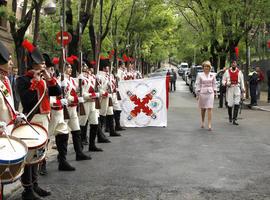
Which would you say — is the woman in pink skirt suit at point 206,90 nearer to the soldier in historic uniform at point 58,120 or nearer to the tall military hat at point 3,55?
the soldier in historic uniform at point 58,120

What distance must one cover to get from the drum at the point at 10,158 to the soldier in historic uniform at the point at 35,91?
142cm

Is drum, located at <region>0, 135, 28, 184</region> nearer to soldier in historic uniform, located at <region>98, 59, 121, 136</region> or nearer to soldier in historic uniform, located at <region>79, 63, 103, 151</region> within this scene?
soldier in historic uniform, located at <region>79, 63, 103, 151</region>

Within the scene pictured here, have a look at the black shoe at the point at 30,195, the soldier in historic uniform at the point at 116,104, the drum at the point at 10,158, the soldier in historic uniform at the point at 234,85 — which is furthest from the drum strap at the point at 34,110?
the soldier in historic uniform at the point at 234,85

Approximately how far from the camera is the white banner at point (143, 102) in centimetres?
1431

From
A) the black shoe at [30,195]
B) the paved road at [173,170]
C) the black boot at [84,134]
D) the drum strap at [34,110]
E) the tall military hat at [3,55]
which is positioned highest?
the tall military hat at [3,55]

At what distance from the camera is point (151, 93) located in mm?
14422

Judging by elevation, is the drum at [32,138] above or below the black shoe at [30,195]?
above

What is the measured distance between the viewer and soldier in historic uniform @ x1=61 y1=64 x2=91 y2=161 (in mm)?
8391

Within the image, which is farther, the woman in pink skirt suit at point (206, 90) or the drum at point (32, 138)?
the woman in pink skirt suit at point (206, 90)

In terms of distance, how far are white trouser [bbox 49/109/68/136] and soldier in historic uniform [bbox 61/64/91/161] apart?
71 cm

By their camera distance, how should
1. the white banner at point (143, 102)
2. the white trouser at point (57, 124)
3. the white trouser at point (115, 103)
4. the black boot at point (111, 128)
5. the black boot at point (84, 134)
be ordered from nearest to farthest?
the white trouser at point (57, 124) → the black boot at point (84, 134) → the black boot at point (111, 128) → the white trouser at point (115, 103) → the white banner at point (143, 102)

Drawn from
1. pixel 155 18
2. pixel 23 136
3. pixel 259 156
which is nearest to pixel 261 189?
pixel 259 156

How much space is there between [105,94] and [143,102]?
9.89ft

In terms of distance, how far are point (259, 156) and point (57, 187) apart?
159 inches
